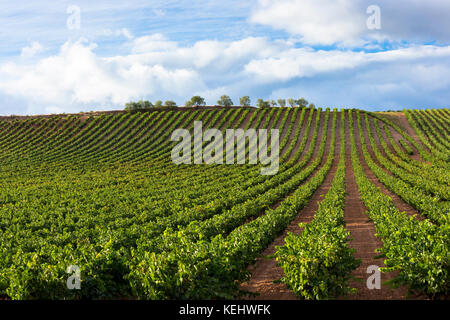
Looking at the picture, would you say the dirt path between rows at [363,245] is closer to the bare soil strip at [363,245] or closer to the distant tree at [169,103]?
the bare soil strip at [363,245]

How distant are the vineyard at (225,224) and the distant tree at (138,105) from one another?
999 inches

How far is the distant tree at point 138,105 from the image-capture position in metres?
90.4

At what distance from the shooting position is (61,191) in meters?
32.8

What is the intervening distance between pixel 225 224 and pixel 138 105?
81.4 m

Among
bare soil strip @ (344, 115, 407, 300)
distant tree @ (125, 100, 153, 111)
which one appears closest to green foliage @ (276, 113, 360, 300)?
bare soil strip @ (344, 115, 407, 300)

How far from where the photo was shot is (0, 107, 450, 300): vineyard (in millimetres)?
8633

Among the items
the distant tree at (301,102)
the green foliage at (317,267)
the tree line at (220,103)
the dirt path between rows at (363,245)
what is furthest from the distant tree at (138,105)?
the green foliage at (317,267)

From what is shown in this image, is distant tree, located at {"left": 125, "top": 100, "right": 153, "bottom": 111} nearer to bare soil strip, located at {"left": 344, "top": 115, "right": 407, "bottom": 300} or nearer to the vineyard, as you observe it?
the vineyard

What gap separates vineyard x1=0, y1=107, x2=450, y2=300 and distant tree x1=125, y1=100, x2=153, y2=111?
25371 millimetres

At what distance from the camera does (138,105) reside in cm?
9131

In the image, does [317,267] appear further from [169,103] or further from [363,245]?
[169,103]
